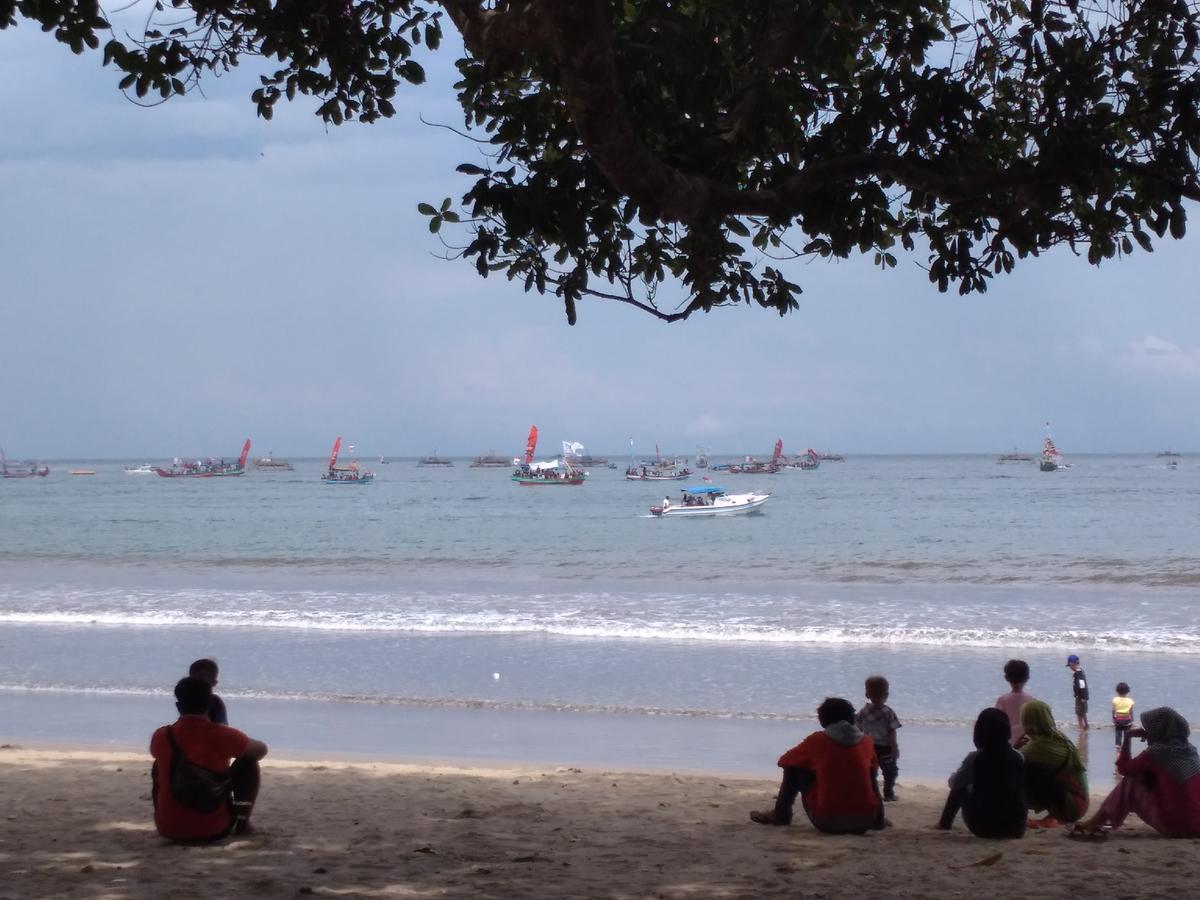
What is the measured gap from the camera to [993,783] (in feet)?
19.6

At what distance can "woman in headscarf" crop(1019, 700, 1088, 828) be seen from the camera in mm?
6348

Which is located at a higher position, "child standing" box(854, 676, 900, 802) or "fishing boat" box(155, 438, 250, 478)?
"fishing boat" box(155, 438, 250, 478)

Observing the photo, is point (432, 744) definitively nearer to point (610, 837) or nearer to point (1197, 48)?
point (610, 837)

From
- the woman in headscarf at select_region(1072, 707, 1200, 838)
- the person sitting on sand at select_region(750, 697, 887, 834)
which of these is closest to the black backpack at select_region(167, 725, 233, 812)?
the person sitting on sand at select_region(750, 697, 887, 834)

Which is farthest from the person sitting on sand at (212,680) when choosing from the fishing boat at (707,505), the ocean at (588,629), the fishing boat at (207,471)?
the fishing boat at (207,471)

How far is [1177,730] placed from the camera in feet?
19.1

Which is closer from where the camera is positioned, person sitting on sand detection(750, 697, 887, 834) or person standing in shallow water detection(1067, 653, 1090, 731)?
person sitting on sand detection(750, 697, 887, 834)

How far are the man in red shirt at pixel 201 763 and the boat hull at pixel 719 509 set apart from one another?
46.6m

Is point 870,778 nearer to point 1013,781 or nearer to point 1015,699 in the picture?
point 1013,781

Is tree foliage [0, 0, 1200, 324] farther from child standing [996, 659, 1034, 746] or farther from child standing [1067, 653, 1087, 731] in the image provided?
child standing [1067, 653, 1087, 731]

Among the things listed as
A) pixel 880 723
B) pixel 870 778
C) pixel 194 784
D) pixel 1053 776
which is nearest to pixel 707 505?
pixel 880 723

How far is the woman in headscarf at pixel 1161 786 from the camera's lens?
588 centimetres

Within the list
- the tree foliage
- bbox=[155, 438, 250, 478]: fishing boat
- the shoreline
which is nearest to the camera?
the tree foliage

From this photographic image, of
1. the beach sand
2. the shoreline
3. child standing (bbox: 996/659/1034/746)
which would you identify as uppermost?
child standing (bbox: 996/659/1034/746)
